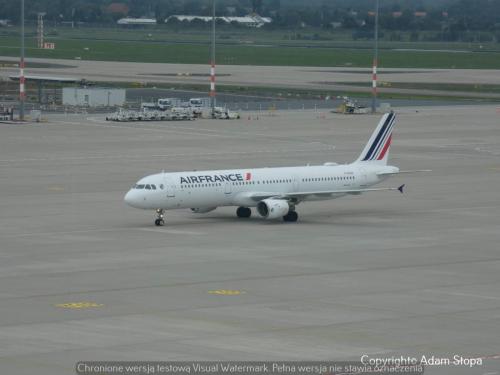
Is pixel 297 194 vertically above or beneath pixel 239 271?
above

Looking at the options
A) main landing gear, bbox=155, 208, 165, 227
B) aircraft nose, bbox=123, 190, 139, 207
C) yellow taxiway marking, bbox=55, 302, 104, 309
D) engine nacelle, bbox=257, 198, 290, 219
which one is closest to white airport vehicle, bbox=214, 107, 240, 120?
engine nacelle, bbox=257, 198, 290, 219

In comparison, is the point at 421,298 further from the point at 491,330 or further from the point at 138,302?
the point at 138,302

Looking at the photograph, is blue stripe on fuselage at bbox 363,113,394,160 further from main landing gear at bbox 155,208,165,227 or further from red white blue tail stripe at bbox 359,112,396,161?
main landing gear at bbox 155,208,165,227

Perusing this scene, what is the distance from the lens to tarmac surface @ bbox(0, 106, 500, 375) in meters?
42.2

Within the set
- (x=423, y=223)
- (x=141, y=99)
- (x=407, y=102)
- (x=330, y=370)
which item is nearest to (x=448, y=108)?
(x=407, y=102)

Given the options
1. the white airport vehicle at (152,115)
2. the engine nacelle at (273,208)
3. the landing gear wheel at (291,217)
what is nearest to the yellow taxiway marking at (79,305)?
the engine nacelle at (273,208)

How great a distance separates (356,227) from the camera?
70875 mm

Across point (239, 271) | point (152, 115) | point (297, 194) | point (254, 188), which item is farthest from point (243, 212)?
point (152, 115)

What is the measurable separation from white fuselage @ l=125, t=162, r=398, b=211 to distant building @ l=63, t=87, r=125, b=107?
293 ft

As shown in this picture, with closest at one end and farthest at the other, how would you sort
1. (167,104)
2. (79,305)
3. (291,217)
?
(79,305) < (291,217) < (167,104)

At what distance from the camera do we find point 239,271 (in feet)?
185

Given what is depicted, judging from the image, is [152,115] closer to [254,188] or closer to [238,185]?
[254,188]

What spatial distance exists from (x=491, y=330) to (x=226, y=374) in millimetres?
11159

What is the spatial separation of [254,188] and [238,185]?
1062mm
